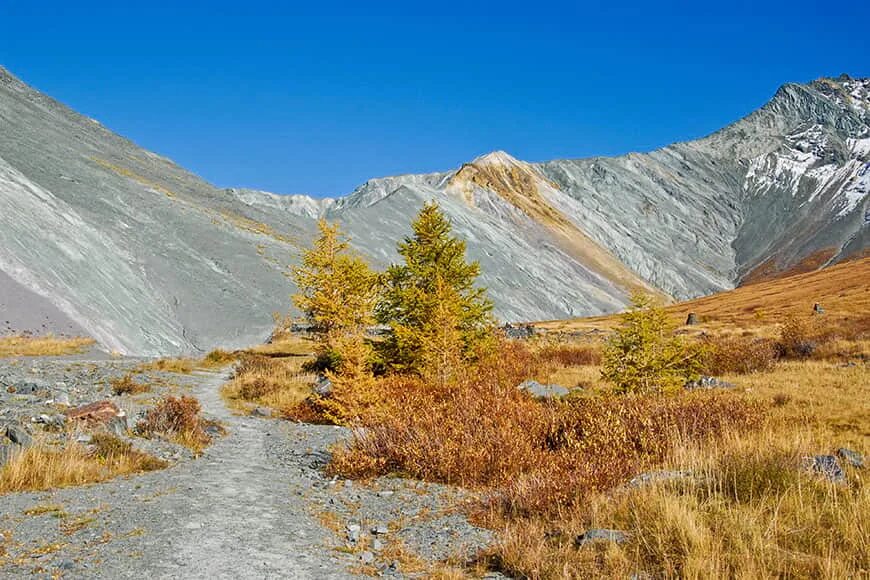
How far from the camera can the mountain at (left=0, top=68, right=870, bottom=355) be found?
38.3 meters

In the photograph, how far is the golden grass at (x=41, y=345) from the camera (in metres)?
26.8

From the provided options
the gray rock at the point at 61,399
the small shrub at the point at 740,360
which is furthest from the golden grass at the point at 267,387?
the small shrub at the point at 740,360

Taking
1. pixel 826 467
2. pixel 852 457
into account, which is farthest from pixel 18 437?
pixel 852 457

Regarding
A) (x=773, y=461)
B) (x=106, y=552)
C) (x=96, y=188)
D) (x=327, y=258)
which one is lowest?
(x=106, y=552)

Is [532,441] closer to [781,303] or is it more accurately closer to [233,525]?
[233,525]

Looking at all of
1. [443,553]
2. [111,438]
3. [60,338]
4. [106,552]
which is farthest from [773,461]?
[60,338]

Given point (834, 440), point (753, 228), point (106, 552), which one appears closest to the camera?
point (106, 552)

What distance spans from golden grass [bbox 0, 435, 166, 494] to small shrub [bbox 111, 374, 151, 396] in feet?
28.5

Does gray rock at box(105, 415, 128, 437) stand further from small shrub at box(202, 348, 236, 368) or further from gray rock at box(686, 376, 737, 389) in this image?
small shrub at box(202, 348, 236, 368)

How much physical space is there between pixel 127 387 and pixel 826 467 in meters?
18.6

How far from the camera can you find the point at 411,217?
298ft

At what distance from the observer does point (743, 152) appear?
19575cm

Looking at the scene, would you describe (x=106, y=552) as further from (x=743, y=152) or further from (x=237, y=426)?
(x=743, y=152)

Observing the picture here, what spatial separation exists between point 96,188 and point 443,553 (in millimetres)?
53354
